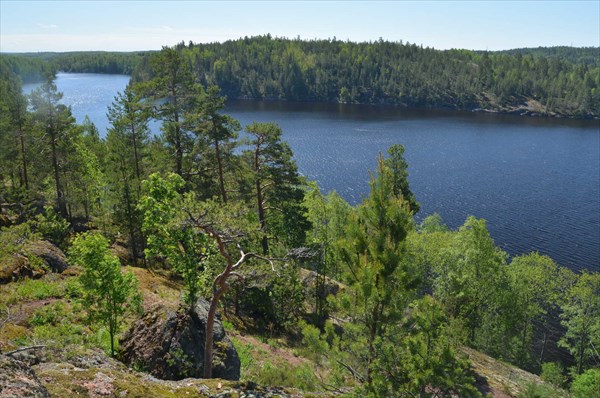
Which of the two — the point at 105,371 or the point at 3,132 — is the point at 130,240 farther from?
the point at 105,371

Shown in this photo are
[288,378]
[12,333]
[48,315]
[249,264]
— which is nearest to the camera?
[12,333]

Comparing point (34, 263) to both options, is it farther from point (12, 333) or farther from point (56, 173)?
point (56, 173)

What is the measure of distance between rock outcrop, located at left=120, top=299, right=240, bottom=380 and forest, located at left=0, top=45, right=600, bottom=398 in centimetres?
14

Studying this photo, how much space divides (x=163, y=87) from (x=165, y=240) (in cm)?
2421

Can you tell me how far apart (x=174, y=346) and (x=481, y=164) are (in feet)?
309

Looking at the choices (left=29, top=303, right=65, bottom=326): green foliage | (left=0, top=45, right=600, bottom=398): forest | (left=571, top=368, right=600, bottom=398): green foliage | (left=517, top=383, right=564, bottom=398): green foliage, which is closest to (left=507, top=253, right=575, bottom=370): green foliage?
(left=0, top=45, right=600, bottom=398): forest

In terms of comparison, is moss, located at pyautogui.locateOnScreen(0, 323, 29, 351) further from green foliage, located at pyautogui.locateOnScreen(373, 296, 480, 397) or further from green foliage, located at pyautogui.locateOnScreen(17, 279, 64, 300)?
green foliage, located at pyautogui.locateOnScreen(373, 296, 480, 397)

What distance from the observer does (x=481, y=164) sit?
98125mm

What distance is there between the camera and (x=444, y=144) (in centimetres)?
11569

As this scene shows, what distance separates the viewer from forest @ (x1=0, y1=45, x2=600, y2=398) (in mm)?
13742

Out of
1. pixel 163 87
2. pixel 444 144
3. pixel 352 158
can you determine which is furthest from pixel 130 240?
pixel 444 144

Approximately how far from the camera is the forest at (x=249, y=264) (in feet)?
45.1

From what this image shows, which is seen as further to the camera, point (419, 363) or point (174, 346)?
point (174, 346)

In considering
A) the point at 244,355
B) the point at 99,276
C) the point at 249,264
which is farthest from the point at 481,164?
the point at 99,276
